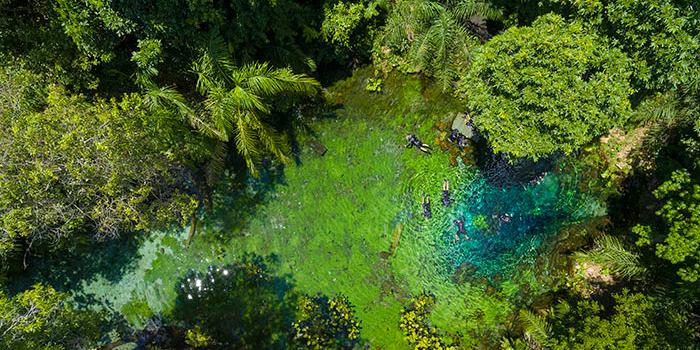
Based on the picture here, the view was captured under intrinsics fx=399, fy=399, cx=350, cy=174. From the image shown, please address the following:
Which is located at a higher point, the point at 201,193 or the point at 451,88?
the point at 451,88

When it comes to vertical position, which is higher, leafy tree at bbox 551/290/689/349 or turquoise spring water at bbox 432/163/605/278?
turquoise spring water at bbox 432/163/605/278

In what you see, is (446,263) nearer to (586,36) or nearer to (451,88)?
(451,88)

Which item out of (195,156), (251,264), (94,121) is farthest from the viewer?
(251,264)

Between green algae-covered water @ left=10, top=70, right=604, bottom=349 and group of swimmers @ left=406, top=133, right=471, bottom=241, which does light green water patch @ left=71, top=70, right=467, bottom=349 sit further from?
group of swimmers @ left=406, top=133, right=471, bottom=241

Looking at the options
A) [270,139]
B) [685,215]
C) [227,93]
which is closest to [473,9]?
[270,139]

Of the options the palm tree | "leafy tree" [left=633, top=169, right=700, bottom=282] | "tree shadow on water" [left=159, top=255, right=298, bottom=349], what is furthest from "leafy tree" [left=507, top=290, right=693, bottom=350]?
the palm tree

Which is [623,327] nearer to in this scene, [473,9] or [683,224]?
[683,224]

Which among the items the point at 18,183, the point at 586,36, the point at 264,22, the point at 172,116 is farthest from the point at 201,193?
the point at 586,36
